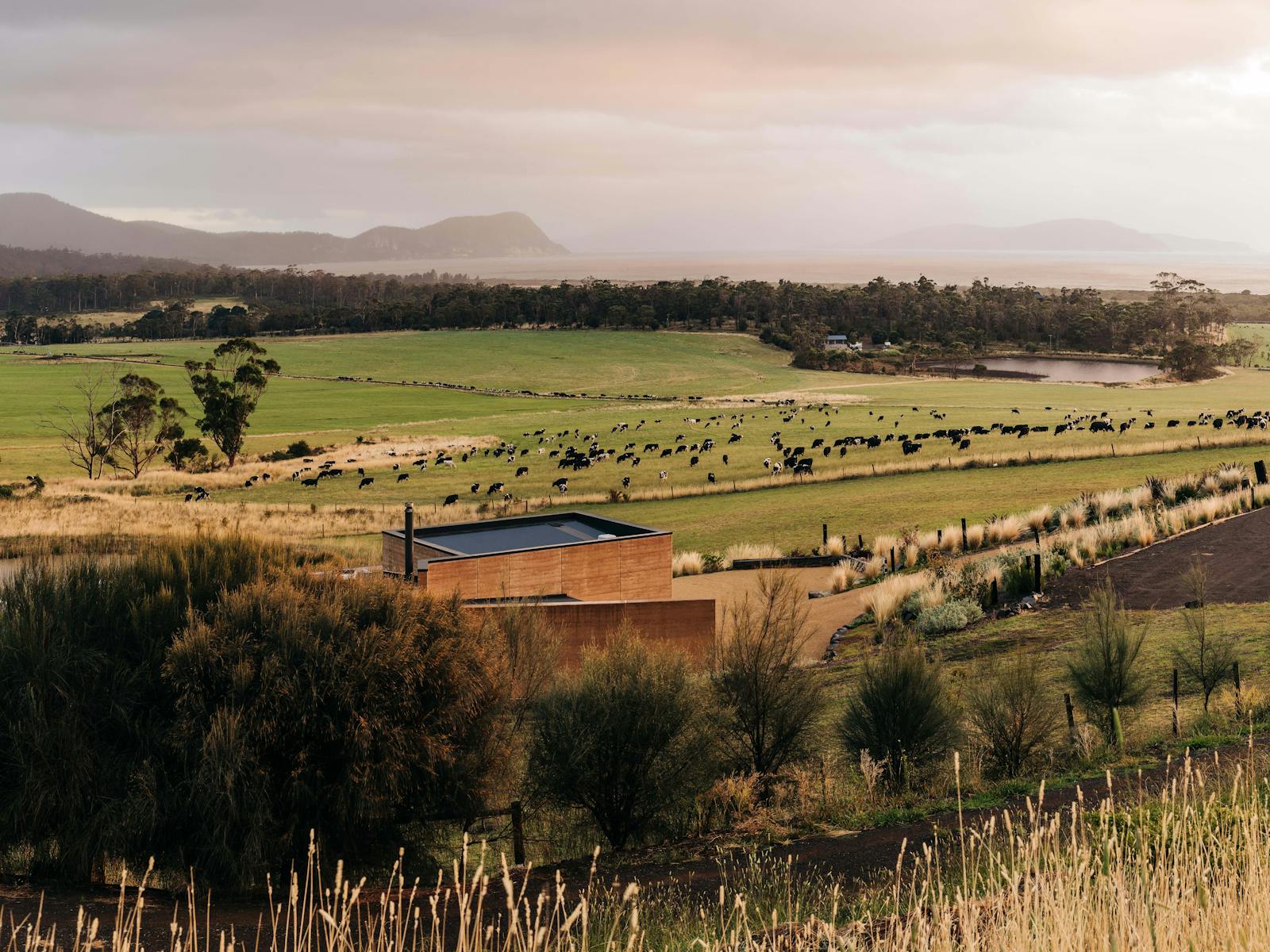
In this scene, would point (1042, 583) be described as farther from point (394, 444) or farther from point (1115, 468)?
point (394, 444)

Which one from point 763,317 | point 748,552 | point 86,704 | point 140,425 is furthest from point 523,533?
point 763,317

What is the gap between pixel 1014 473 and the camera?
5175 cm

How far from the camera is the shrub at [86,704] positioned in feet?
39.4

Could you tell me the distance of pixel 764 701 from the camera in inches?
623

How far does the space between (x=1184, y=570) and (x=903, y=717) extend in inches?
615

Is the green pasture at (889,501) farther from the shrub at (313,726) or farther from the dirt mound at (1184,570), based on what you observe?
the shrub at (313,726)

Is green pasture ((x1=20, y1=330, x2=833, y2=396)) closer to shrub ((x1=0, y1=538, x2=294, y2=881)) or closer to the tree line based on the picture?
the tree line

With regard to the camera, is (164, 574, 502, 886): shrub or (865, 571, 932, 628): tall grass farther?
(865, 571, 932, 628): tall grass

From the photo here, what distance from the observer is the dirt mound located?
83.8 feet

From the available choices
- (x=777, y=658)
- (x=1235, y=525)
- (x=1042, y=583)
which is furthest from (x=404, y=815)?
(x=1235, y=525)

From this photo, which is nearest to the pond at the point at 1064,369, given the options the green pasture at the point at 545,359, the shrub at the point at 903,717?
the green pasture at the point at 545,359

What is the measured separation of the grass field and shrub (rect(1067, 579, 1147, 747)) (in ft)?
80.0

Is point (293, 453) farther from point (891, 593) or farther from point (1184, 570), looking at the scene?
point (1184, 570)

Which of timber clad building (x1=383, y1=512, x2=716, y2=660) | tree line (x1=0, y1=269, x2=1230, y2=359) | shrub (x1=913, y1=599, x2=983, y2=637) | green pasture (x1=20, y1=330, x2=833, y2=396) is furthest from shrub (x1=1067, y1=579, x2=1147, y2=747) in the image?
tree line (x1=0, y1=269, x2=1230, y2=359)
